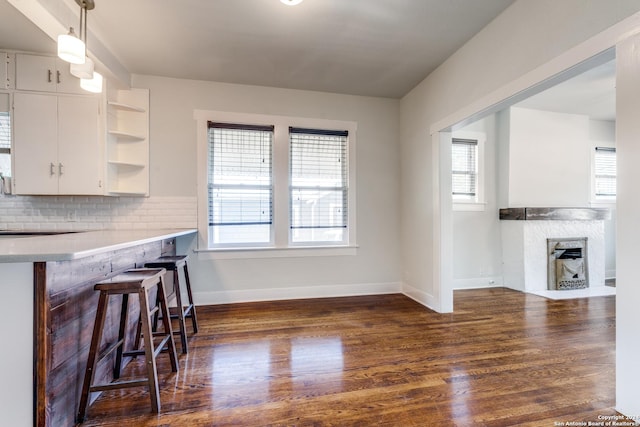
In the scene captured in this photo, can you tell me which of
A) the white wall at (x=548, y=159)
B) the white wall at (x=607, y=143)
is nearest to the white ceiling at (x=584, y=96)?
the white wall at (x=548, y=159)

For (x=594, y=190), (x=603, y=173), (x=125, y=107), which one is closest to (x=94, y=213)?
(x=125, y=107)

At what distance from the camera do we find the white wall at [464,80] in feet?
5.89

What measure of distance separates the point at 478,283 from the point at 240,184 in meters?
3.69

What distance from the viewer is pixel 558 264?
415cm

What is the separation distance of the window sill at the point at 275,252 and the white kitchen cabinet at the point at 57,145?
130 centimetres

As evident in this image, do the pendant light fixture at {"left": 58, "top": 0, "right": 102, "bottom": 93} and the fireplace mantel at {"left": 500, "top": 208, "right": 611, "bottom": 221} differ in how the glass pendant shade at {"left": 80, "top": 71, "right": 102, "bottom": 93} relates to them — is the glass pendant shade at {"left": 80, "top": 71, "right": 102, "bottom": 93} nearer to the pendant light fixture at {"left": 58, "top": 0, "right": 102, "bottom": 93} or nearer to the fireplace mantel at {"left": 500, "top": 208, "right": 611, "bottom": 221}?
the pendant light fixture at {"left": 58, "top": 0, "right": 102, "bottom": 93}

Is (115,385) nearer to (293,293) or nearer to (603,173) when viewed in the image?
(293,293)

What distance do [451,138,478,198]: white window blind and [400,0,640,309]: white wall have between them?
0.91 m

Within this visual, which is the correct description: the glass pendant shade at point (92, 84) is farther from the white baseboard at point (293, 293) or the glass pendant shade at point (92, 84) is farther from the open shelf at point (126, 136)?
the white baseboard at point (293, 293)

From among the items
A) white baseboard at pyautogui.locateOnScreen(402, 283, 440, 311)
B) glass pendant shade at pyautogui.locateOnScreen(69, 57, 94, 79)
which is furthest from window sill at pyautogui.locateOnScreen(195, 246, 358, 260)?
glass pendant shade at pyautogui.locateOnScreen(69, 57, 94, 79)

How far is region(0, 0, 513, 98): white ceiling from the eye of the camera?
2246 mm

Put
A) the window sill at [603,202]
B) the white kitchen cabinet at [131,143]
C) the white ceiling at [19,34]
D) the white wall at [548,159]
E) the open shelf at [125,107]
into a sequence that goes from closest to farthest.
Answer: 1. the white ceiling at [19,34]
2. the open shelf at [125,107]
3. the white kitchen cabinet at [131,143]
4. the white wall at [548,159]
5. the window sill at [603,202]

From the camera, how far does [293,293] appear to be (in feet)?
12.2

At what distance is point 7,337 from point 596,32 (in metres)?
3.33
